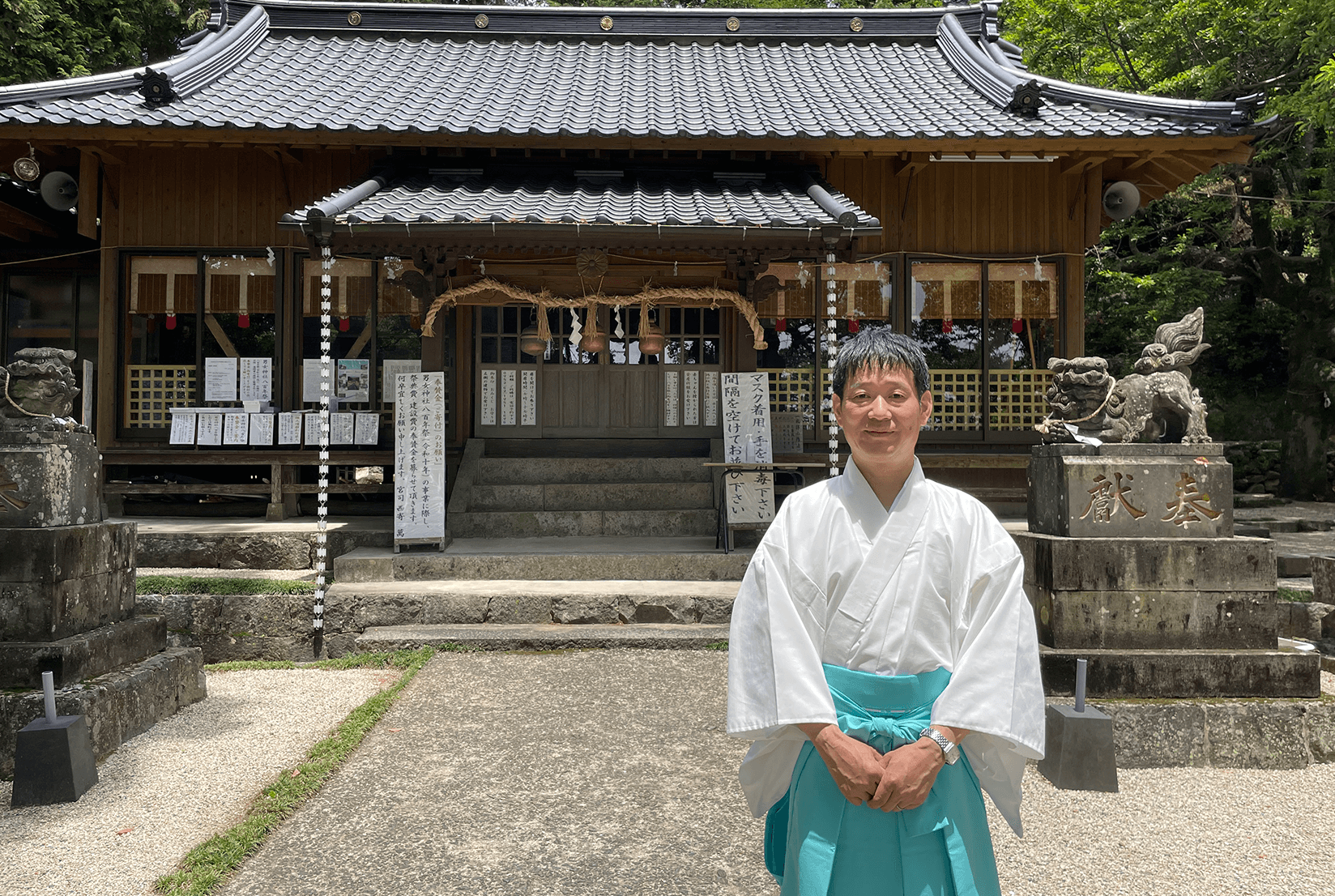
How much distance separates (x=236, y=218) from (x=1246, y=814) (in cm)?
1037

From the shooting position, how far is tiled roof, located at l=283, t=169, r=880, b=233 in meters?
6.92

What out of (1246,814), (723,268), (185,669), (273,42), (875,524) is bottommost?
(1246,814)

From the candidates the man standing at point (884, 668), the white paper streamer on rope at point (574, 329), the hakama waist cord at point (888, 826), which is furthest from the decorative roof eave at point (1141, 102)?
the hakama waist cord at point (888, 826)

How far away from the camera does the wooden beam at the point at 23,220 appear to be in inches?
355

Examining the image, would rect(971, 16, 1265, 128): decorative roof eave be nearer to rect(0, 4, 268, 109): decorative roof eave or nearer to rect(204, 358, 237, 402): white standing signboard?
rect(0, 4, 268, 109): decorative roof eave

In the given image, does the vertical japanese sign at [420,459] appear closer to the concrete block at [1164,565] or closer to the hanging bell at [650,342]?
the hanging bell at [650,342]

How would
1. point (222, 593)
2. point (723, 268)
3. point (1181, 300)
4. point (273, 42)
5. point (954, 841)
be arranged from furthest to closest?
point (1181, 300)
point (273, 42)
point (723, 268)
point (222, 593)
point (954, 841)

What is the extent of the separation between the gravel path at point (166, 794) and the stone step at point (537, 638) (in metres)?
0.71

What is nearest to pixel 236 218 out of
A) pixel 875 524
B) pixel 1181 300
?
pixel 875 524

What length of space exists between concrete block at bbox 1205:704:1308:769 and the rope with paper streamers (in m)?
5.41

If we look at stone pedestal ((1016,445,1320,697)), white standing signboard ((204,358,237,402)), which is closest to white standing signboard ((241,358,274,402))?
white standing signboard ((204,358,237,402))

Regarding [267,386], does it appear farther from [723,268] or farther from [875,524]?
[875,524]

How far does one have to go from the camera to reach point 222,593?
6.83 metres

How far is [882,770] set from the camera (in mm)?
1820
